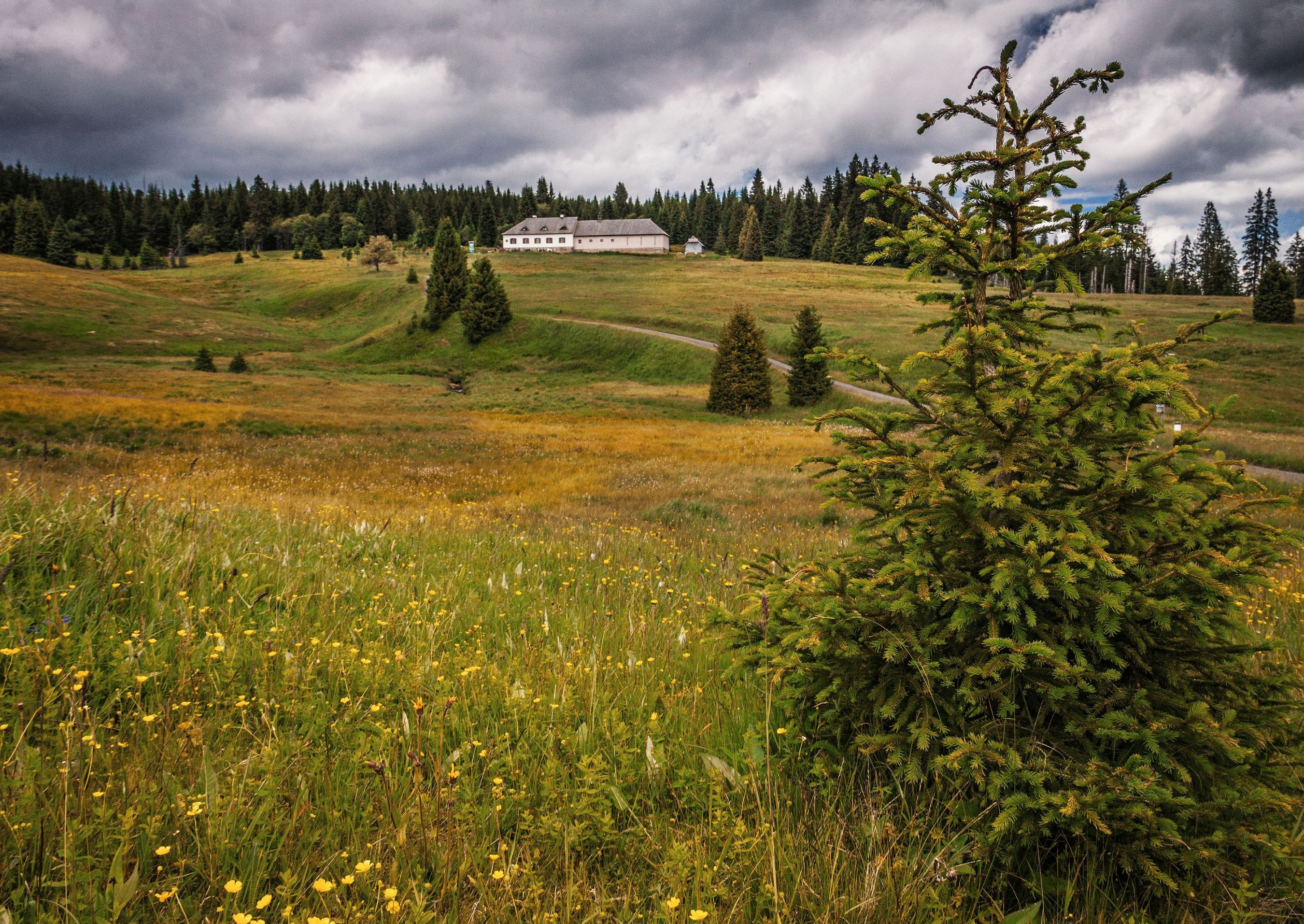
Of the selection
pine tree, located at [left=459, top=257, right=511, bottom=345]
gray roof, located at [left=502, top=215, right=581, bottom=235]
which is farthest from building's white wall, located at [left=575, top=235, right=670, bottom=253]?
pine tree, located at [left=459, top=257, right=511, bottom=345]

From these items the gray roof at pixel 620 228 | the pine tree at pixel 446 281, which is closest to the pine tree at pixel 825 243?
the gray roof at pixel 620 228

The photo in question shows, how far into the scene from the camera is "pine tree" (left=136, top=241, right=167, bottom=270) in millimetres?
124188

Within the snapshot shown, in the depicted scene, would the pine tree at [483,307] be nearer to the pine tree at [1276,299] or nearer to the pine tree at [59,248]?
the pine tree at [1276,299]

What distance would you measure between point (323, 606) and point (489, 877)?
2.81 meters

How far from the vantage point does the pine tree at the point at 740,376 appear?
43.7 meters

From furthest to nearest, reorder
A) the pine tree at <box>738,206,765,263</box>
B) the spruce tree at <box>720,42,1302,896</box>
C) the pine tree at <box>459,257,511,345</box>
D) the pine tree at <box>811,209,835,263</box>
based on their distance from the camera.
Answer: the pine tree at <box>811,209,835,263</box>, the pine tree at <box>738,206,765,263</box>, the pine tree at <box>459,257,511,345</box>, the spruce tree at <box>720,42,1302,896</box>

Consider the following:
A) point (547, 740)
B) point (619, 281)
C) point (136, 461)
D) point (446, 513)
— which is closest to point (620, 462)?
point (446, 513)

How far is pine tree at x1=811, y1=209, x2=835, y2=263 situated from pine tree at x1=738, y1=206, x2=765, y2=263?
1261 cm

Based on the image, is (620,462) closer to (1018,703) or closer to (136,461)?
(136,461)

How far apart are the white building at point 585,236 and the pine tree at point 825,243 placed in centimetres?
3459

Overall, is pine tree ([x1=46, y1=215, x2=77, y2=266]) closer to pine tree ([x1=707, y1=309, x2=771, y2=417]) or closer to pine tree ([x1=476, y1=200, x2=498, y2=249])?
pine tree ([x1=476, y1=200, x2=498, y2=249])

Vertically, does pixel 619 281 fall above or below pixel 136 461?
above

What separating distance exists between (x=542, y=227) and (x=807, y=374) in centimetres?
11782

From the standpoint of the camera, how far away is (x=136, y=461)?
593 inches
